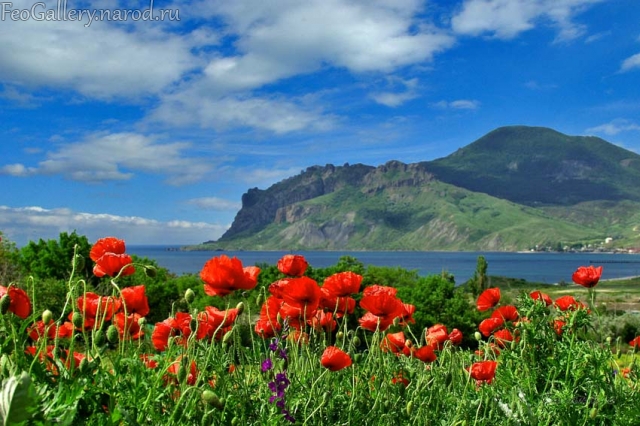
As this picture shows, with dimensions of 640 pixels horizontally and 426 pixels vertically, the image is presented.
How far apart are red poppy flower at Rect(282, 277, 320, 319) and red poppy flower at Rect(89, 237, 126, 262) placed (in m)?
0.89

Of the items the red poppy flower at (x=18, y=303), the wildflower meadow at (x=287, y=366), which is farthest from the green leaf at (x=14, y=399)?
the red poppy flower at (x=18, y=303)

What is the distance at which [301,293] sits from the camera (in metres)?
2.99

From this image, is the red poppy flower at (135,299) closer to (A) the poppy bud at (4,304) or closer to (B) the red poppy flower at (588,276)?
(A) the poppy bud at (4,304)

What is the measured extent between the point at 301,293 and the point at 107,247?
1.03 metres

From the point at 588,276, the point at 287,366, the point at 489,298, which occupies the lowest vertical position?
the point at 287,366

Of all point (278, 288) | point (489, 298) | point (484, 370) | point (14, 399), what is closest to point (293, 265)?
point (278, 288)

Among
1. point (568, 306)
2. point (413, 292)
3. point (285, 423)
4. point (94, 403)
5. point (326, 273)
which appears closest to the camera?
point (94, 403)

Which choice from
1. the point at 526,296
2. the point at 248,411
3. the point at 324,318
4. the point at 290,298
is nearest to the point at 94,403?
the point at 248,411

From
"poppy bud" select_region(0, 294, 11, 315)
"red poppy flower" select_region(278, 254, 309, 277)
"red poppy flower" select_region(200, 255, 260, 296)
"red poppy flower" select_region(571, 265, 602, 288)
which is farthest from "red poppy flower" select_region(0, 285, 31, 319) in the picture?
"red poppy flower" select_region(571, 265, 602, 288)

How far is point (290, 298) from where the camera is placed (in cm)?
305

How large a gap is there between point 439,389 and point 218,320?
131 cm

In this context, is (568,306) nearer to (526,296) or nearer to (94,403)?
(526,296)

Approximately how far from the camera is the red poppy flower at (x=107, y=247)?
9.36 feet

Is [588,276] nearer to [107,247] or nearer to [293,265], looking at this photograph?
[293,265]
